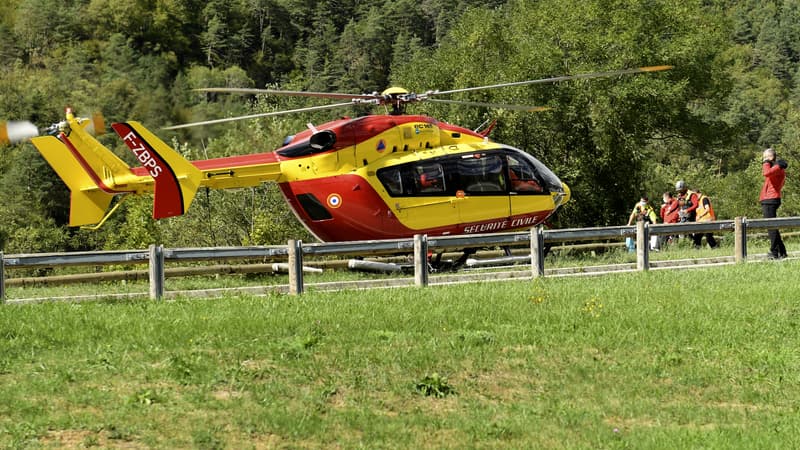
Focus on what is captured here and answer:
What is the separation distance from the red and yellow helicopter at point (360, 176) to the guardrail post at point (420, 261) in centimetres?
467

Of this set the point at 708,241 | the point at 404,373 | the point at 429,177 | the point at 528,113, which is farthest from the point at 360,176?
the point at 528,113

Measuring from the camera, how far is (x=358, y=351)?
12.0 meters

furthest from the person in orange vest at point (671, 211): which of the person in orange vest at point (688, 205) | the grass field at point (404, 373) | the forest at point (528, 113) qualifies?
the grass field at point (404, 373)

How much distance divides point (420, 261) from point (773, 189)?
9274mm

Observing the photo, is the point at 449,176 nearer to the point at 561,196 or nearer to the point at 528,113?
the point at 561,196

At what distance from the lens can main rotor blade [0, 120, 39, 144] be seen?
1860cm

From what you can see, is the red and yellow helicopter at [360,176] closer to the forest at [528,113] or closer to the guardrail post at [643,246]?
the forest at [528,113]

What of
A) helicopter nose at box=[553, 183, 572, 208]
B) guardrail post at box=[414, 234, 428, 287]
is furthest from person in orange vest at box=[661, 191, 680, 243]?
guardrail post at box=[414, 234, 428, 287]

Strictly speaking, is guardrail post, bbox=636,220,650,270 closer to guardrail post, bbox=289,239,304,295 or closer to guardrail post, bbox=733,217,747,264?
guardrail post, bbox=733,217,747,264

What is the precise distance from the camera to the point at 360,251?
17906 mm

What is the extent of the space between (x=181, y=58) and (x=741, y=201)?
7562 centimetres

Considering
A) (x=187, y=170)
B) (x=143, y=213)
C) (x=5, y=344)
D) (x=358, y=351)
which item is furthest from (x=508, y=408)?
(x=143, y=213)

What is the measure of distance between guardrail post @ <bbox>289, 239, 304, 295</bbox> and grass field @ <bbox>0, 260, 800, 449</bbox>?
3.64ft

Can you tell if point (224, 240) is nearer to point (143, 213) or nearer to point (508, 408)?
point (143, 213)
